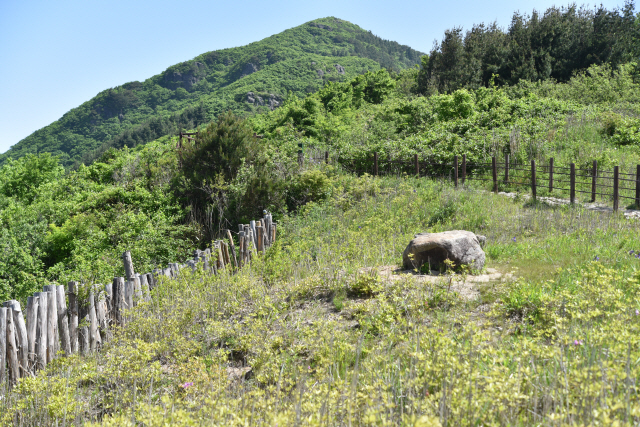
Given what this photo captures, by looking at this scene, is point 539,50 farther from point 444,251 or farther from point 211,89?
point 211,89

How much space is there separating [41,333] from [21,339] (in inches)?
7.8

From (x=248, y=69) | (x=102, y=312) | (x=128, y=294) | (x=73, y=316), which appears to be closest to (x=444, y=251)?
(x=128, y=294)

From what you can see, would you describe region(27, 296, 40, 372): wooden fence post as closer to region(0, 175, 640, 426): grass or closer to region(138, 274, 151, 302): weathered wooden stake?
region(0, 175, 640, 426): grass

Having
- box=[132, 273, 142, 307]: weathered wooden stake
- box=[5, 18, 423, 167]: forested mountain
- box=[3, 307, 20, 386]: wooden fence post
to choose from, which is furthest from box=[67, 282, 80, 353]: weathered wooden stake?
box=[5, 18, 423, 167]: forested mountain

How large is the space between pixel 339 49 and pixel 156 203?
122m

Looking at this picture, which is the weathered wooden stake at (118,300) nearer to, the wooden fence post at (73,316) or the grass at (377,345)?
the grass at (377,345)

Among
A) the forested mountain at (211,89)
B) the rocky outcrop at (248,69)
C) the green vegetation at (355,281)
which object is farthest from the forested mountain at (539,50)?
the rocky outcrop at (248,69)

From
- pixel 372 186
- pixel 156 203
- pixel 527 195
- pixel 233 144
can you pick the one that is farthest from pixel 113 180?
pixel 527 195

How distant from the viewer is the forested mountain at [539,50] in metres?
27.8

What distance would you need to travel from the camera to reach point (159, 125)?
7206 cm

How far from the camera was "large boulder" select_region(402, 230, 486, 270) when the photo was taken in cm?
624

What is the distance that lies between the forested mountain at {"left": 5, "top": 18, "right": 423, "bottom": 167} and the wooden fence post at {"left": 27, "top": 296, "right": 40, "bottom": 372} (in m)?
61.9

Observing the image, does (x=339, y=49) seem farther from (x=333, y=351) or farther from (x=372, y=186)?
(x=333, y=351)

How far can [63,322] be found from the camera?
17.1 feet
